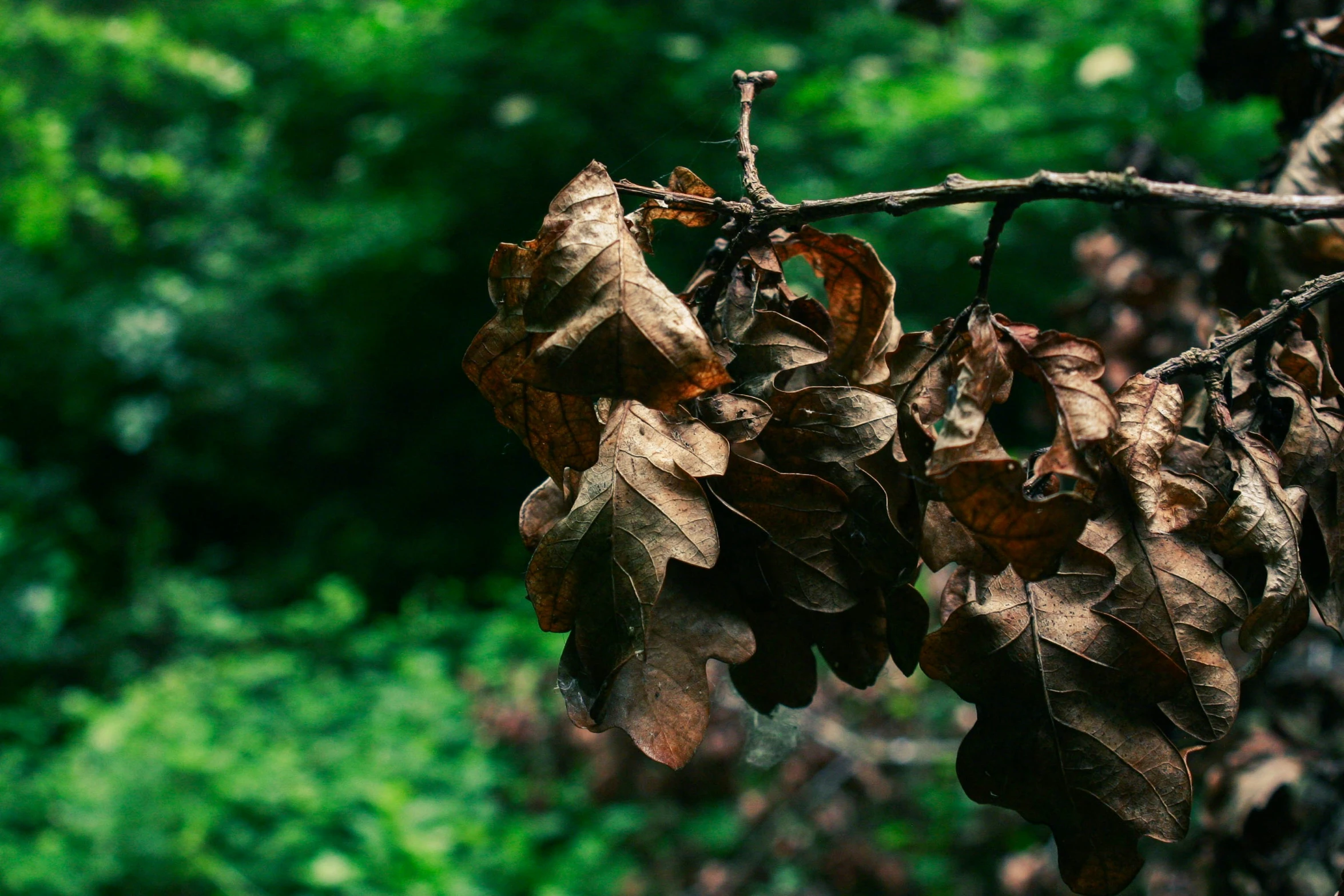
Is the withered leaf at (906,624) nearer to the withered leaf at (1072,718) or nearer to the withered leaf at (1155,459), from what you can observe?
the withered leaf at (1072,718)

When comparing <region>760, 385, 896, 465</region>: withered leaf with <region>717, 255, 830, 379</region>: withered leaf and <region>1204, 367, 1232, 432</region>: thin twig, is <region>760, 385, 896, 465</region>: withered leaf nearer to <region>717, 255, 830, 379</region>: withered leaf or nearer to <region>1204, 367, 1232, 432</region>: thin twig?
<region>717, 255, 830, 379</region>: withered leaf

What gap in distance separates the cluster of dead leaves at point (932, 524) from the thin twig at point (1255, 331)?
2 cm

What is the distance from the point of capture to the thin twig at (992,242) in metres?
0.48

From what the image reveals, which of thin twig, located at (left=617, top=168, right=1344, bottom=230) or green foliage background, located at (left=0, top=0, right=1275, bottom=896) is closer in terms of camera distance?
thin twig, located at (left=617, top=168, right=1344, bottom=230)

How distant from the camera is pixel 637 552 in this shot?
0.49 meters

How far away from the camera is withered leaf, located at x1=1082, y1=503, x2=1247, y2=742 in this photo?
0.50 m

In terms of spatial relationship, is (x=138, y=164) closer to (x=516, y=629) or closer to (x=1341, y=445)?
(x=516, y=629)

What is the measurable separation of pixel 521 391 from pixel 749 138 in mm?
186

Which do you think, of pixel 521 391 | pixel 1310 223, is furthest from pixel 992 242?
pixel 1310 223

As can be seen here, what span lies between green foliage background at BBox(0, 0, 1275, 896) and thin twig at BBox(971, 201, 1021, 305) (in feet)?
3.32

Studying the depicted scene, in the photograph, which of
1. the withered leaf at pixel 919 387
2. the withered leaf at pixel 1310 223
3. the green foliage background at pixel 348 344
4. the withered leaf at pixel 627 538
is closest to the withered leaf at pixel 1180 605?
the withered leaf at pixel 919 387

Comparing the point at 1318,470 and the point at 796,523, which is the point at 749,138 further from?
the point at 1318,470

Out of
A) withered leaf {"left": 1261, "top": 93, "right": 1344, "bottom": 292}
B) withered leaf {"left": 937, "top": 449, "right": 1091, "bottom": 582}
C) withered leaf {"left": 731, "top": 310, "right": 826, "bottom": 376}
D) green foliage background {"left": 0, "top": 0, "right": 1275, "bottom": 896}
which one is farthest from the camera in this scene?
green foliage background {"left": 0, "top": 0, "right": 1275, "bottom": 896}

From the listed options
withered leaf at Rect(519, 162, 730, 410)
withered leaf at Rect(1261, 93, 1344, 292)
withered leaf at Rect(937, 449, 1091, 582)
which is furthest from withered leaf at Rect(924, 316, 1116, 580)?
withered leaf at Rect(1261, 93, 1344, 292)
